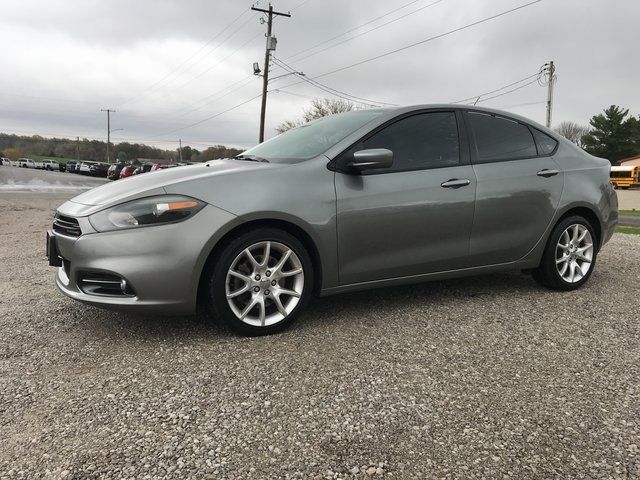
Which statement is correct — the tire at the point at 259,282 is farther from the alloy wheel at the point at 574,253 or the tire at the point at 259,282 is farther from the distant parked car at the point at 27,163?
the distant parked car at the point at 27,163

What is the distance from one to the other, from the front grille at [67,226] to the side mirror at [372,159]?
1773 millimetres

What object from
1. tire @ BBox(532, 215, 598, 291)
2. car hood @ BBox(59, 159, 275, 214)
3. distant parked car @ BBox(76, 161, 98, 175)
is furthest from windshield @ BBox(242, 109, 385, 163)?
distant parked car @ BBox(76, 161, 98, 175)

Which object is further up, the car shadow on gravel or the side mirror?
the side mirror

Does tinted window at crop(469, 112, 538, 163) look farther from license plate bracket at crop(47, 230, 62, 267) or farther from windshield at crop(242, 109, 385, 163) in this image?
license plate bracket at crop(47, 230, 62, 267)

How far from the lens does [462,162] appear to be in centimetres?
384

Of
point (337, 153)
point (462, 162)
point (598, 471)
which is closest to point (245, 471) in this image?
point (598, 471)

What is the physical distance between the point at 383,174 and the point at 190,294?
61.1 inches

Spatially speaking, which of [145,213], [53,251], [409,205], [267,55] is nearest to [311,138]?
[409,205]

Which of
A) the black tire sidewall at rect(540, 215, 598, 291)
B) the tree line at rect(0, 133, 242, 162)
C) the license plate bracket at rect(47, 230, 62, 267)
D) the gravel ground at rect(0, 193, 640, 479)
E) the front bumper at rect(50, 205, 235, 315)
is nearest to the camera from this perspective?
the gravel ground at rect(0, 193, 640, 479)

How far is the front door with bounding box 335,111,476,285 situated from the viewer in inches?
133

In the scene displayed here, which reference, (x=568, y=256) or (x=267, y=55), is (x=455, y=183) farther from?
(x=267, y=55)

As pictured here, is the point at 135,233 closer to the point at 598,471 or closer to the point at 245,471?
the point at 245,471

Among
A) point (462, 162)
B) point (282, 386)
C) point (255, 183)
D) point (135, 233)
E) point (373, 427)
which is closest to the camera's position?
point (373, 427)

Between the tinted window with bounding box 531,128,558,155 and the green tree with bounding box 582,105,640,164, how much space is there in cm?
6222
